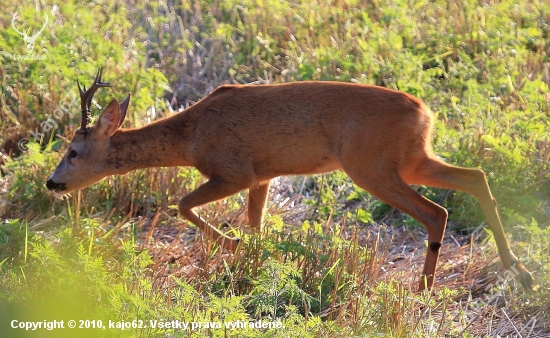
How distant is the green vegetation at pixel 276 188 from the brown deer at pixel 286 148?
13.7 inches

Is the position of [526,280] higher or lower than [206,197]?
lower

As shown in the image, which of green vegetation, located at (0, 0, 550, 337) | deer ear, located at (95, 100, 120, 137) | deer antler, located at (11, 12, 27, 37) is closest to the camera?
green vegetation, located at (0, 0, 550, 337)

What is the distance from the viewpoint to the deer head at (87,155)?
822cm

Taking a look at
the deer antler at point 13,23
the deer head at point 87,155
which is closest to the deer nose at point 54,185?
the deer head at point 87,155

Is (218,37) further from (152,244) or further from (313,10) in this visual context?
(152,244)

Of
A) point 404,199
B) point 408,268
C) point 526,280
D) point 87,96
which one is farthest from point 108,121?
point 526,280

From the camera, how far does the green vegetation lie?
5.98 m

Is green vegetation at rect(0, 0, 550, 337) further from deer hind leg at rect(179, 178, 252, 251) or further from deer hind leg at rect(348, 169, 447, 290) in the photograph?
deer hind leg at rect(348, 169, 447, 290)

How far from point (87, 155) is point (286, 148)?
1.69m

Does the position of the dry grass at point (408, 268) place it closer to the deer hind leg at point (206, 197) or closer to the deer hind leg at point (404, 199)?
the deer hind leg at point (206, 197)

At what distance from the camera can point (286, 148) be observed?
793 centimetres

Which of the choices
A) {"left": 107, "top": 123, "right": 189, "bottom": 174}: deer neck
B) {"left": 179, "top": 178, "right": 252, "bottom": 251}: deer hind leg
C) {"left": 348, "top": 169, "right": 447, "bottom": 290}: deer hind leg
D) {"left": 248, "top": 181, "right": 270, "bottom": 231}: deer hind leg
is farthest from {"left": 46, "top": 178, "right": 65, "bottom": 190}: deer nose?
{"left": 348, "top": 169, "right": 447, "bottom": 290}: deer hind leg

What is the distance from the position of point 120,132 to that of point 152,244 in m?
0.99

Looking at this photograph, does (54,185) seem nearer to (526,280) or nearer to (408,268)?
(408,268)
